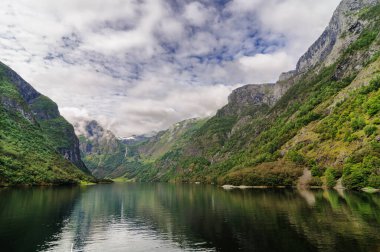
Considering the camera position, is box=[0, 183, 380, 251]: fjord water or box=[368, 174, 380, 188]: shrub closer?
box=[0, 183, 380, 251]: fjord water

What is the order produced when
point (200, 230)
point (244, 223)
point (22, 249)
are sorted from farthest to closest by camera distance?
point (244, 223), point (200, 230), point (22, 249)

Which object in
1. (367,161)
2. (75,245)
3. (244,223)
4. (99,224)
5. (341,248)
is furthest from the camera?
(367,161)

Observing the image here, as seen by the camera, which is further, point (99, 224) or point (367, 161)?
point (367, 161)

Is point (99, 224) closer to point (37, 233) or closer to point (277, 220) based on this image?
point (37, 233)

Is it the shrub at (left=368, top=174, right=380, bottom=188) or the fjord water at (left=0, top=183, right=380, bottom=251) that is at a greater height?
the shrub at (left=368, top=174, right=380, bottom=188)

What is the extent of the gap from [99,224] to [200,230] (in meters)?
32.2

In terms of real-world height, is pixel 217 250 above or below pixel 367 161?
below

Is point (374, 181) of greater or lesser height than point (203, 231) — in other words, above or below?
above

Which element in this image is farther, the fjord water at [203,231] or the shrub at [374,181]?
the shrub at [374,181]

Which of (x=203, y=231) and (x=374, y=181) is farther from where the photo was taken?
(x=374, y=181)

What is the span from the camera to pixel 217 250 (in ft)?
187

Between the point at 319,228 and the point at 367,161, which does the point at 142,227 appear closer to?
the point at 319,228

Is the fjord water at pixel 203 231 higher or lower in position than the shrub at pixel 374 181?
lower

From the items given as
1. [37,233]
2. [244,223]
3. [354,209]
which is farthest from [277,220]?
[37,233]
